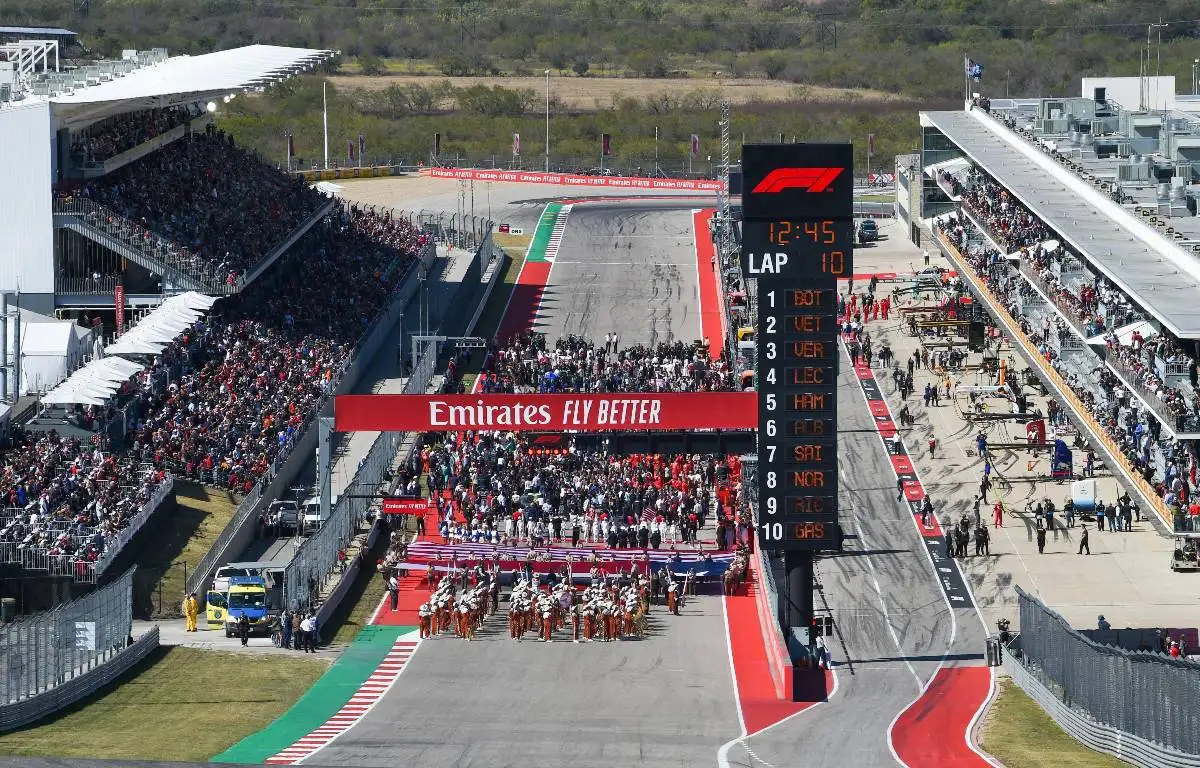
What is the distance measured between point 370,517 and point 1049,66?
4934 inches

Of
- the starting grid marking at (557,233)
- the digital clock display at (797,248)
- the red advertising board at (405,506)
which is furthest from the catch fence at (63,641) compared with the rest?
the starting grid marking at (557,233)

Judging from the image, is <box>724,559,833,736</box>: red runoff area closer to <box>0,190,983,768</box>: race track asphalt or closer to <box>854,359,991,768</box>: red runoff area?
<box>0,190,983,768</box>: race track asphalt

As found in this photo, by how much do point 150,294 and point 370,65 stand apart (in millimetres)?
111265

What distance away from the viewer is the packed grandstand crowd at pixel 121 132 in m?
74.4

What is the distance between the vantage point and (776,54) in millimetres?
188375

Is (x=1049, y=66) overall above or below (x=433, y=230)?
above

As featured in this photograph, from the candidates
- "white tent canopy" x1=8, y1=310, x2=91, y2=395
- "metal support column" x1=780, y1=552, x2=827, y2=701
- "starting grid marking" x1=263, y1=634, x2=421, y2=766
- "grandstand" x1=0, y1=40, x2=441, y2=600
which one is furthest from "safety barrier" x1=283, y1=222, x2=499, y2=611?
"metal support column" x1=780, y1=552, x2=827, y2=701

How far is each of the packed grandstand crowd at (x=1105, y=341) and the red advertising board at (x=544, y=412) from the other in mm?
11460

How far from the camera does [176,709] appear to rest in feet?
152

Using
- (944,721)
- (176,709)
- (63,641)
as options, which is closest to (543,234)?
(944,721)

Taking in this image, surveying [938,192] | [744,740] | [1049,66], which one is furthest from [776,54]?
[744,740]

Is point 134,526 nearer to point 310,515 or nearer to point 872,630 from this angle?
point 310,515

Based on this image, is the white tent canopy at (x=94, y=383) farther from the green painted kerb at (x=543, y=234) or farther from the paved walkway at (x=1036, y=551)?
the green painted kerb at (x=543, y=234)

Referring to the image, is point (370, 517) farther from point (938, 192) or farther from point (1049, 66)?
point (1049, 66)
